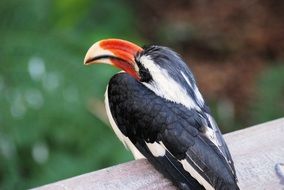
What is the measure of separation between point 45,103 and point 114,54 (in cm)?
110

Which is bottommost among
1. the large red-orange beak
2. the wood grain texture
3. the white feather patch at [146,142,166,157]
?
the wood grain texture

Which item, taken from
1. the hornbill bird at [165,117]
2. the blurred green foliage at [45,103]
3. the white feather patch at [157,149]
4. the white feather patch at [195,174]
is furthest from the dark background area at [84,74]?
the white feather patch at [195,174]

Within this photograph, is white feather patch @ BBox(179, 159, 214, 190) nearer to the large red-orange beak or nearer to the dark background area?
the large red-orange beak

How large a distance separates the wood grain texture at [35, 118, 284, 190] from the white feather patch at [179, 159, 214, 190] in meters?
0.06

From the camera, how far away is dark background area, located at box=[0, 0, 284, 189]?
3.03 m

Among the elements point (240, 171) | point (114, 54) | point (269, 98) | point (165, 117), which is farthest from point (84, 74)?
point (240, 171)

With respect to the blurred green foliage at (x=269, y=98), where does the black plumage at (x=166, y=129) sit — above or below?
above

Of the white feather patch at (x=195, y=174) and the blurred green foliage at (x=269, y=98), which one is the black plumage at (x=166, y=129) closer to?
the white feather patch at (x=195, y=174)

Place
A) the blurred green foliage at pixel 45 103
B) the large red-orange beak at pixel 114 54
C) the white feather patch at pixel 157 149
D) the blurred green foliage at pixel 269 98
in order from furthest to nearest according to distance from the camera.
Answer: the blurred green foliage at pixel 269 98 → the blurred green foliage at pixel 45 103 → the large red-orange beak at pixel 114 54 → the white feather patch at pixel 157 149

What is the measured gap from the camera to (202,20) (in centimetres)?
461

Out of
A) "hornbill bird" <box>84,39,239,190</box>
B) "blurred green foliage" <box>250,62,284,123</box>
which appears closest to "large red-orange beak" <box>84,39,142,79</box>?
"hornbill bird" <box>84,39,239,190</box>

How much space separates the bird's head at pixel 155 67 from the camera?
1.99 metres

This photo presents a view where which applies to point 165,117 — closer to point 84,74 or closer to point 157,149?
point 157,149

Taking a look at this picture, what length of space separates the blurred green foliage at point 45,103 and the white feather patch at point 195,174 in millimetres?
1179
